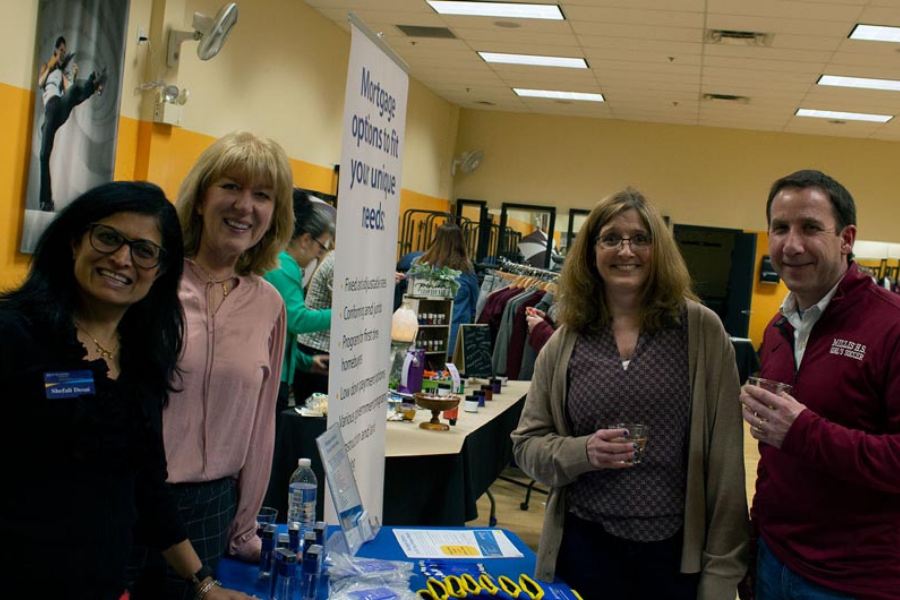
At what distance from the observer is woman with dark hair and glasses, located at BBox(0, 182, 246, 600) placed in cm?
151

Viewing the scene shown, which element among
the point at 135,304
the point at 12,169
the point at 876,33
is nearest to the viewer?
the point at 135,304

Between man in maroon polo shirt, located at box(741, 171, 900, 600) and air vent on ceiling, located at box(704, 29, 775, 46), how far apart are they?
6.57m

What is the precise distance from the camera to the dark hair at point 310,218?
488cm

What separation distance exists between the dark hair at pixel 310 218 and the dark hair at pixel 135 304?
2.97 metres

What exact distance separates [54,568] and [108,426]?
245 millimetres

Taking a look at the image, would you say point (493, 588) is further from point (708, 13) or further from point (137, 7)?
point (708, 13)

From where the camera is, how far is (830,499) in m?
2.13

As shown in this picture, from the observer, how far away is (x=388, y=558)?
2.36 metres

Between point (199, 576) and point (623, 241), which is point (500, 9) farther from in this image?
point (199, 576)

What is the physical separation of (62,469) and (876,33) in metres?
8.16

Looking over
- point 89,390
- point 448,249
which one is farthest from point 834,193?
point 448,249

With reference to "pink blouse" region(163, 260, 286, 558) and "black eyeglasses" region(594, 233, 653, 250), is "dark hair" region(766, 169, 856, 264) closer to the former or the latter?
"black eyeglasses" region(594, 233, 653, 250)

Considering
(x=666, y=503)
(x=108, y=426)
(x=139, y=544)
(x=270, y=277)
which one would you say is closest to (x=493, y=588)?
(x=666, y=503)

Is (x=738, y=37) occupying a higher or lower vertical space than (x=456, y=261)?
higher
